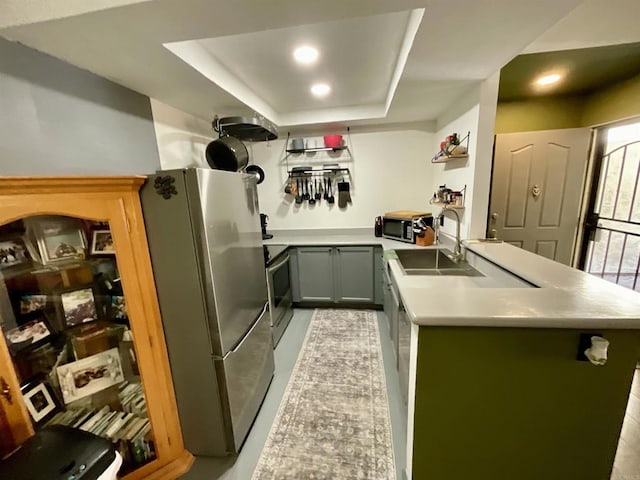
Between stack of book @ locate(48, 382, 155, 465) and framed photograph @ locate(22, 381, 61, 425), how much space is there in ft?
0.41

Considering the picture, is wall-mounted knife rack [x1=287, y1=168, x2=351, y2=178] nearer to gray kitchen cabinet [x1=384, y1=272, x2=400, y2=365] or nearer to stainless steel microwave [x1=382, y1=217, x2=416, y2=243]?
stainless steel microwave [x1=382, y1=217, x2=416, y2=243]

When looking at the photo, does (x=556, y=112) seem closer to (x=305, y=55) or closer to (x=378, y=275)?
(x=378, y=275)

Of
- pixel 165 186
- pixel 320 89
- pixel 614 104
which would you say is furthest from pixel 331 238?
pixel 614 104

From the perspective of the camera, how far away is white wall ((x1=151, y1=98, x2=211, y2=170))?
6.66 ft

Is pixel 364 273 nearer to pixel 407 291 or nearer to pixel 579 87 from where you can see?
pixel 407 291

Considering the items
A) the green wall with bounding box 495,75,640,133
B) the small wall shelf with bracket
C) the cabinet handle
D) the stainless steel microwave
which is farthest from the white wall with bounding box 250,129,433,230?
the cabinet handle

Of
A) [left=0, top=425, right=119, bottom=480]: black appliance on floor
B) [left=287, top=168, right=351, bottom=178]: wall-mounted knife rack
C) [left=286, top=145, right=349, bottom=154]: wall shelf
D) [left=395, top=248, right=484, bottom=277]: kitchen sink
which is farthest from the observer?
[left=287, top=168, right=351, bottom=178]: wall-mounted knife rack

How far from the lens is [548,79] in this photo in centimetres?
228

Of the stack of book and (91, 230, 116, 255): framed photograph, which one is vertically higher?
(91, 230, 116, 255): framed photograph

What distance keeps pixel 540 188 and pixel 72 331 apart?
3961 mm

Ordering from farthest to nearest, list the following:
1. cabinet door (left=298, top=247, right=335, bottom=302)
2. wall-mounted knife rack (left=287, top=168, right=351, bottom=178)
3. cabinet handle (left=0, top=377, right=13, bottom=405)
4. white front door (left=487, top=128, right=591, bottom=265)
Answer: wall-mounted knife rack (left=287, top=168, right=351, bottom=178) → cabinet door (left=298, top=247, right=335, bottom=302) → white front door (left=487, top=128, right=591, bottom=265) → cabinet handle (left=0, top=377, right=13, bottom=405)

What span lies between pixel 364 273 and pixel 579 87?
2838mm

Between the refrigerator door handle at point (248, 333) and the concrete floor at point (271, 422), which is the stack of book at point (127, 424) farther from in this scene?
the refrigerator door handle at point (248, 333)

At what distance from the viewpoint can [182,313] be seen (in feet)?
4.42
